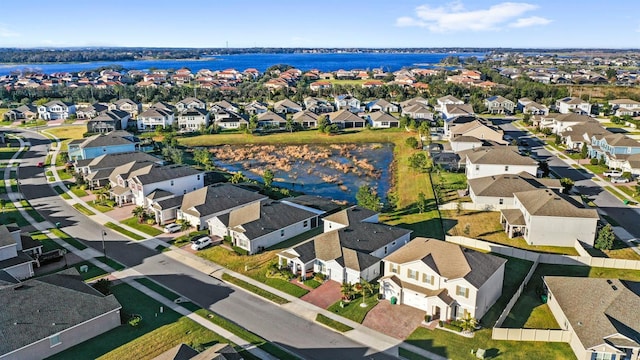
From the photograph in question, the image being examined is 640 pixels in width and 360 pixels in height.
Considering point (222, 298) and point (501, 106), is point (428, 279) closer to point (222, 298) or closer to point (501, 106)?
point (222, 298)

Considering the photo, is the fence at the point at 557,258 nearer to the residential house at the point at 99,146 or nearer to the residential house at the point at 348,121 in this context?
the residential house at the point at 99,146

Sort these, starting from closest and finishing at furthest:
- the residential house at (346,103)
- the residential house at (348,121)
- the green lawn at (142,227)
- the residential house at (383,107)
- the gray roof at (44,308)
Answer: the gray roof at (44,308) < the green lawn at (142,227) < the residential house at (348,121) < the residential house at (383,107) < the residential house at (346,103)

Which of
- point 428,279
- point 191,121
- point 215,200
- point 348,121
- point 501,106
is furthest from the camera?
point 501,106

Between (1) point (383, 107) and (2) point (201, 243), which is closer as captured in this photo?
(2) point (201, 243)

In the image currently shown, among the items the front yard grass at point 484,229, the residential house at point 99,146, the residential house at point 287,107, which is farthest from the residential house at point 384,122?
the front yard grass at point 484,229

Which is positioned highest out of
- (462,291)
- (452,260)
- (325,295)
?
(452,260)

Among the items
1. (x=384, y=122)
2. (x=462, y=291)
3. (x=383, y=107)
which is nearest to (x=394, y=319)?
(x=462, y=291)
